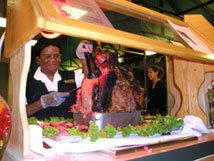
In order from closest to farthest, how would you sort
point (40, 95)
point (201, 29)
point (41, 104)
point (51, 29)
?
point (51, 29) < point (201, 29) < point (41, 104) < point (40, 95)

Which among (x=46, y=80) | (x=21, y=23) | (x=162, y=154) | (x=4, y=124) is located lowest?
(x=162, y=154)

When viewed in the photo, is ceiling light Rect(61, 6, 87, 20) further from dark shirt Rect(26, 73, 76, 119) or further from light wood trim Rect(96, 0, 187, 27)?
dark shirt Rect(26, 73, 76, 119)

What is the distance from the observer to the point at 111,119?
2.58 ft

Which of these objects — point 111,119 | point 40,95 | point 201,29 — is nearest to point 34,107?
point 40,95

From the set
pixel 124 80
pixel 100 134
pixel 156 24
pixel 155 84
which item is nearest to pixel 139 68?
→ pixel 155 84

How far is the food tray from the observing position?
2.53 feet

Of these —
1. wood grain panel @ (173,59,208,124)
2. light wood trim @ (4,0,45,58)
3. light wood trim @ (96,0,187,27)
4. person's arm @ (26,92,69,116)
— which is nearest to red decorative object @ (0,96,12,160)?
light wood trim @ (4,0,45,58)

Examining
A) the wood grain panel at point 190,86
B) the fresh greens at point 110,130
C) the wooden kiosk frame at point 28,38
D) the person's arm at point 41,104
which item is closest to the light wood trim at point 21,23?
the wooden kiosk frame at point 28,38

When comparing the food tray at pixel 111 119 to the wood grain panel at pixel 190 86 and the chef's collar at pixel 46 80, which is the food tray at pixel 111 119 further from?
the chef's collar at pixel 46 80

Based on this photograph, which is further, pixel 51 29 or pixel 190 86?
pixel 190 86

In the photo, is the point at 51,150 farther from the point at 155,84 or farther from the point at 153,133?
the point at 155,84

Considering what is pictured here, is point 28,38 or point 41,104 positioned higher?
point 28,38

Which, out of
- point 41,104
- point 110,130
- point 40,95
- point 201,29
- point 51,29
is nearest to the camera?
point 51,29

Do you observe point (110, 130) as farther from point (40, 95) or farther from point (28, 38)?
point (40, 95)
